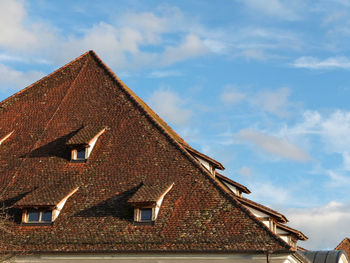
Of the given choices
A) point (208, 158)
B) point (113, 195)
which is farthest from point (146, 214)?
point (208, 158)

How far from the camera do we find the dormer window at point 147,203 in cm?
2203

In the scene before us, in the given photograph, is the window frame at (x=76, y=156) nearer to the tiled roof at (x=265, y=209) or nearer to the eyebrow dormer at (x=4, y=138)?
the eyebrow dormer at (x=4, y=138)

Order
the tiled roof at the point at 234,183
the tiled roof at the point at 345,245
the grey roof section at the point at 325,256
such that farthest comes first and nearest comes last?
the tiled roof at the point at 345,245 → the tiled roof at the point at 234,183 → the grey roof section at the point at 325,256

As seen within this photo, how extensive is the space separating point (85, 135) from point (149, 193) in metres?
4.41

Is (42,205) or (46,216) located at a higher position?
(42,205)

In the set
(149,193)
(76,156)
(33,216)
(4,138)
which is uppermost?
(4,138)

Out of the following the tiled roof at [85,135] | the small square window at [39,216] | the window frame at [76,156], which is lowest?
the small square window at [39,216]

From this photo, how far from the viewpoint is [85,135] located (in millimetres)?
25312

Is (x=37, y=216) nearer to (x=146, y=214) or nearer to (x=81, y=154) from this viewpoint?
(x=81, y=154)

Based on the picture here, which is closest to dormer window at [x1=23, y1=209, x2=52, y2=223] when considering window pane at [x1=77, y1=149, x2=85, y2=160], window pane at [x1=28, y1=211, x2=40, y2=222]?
window pane at [x1=28, y1=211, x2=40, y2=222]

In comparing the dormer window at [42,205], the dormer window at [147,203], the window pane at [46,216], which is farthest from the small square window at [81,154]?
the dormer window at [147,203]

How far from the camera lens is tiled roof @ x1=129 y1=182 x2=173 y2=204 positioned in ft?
72.1

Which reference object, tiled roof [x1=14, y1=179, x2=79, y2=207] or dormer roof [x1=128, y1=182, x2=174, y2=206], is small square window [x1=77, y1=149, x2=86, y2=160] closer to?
tiled roof [x1=14, y1=179, x2=79, y2=207]

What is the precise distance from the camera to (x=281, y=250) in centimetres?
2020
